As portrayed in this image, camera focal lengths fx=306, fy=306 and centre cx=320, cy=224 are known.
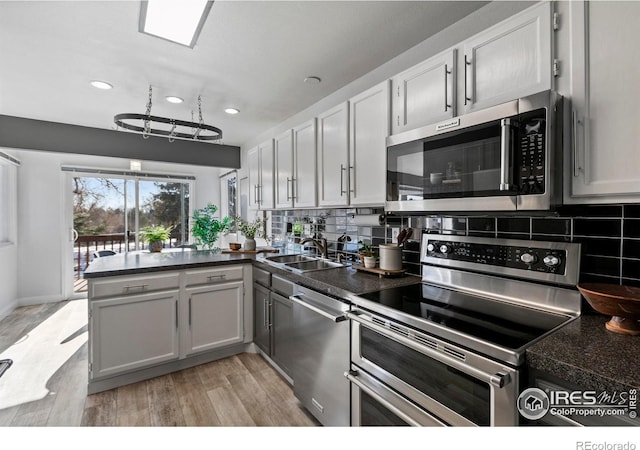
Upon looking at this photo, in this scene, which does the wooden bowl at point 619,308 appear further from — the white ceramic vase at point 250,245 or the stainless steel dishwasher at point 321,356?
the white ceramic vase at point 250,245

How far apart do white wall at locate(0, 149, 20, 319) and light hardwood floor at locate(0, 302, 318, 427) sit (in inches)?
86.5

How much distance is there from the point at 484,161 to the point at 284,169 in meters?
1.98

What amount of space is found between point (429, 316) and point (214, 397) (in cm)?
172

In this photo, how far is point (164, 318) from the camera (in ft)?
7.95

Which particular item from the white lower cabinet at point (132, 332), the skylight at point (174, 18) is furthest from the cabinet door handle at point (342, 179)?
the white lower cabinet at point (132, 332)

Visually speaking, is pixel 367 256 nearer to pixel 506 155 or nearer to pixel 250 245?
pixel 506 155

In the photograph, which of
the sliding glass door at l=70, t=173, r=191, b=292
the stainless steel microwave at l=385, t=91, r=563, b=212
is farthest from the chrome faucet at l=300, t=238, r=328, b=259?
the sliding glass door at l=70, t=173, r=191, b=292

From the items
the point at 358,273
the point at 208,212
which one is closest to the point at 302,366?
the point at 358,273

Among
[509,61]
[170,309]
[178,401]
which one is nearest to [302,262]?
[170,309]

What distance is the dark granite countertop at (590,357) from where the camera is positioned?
789 mm

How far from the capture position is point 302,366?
2.00m

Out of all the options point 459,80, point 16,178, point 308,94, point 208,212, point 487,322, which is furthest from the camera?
point 208,212
